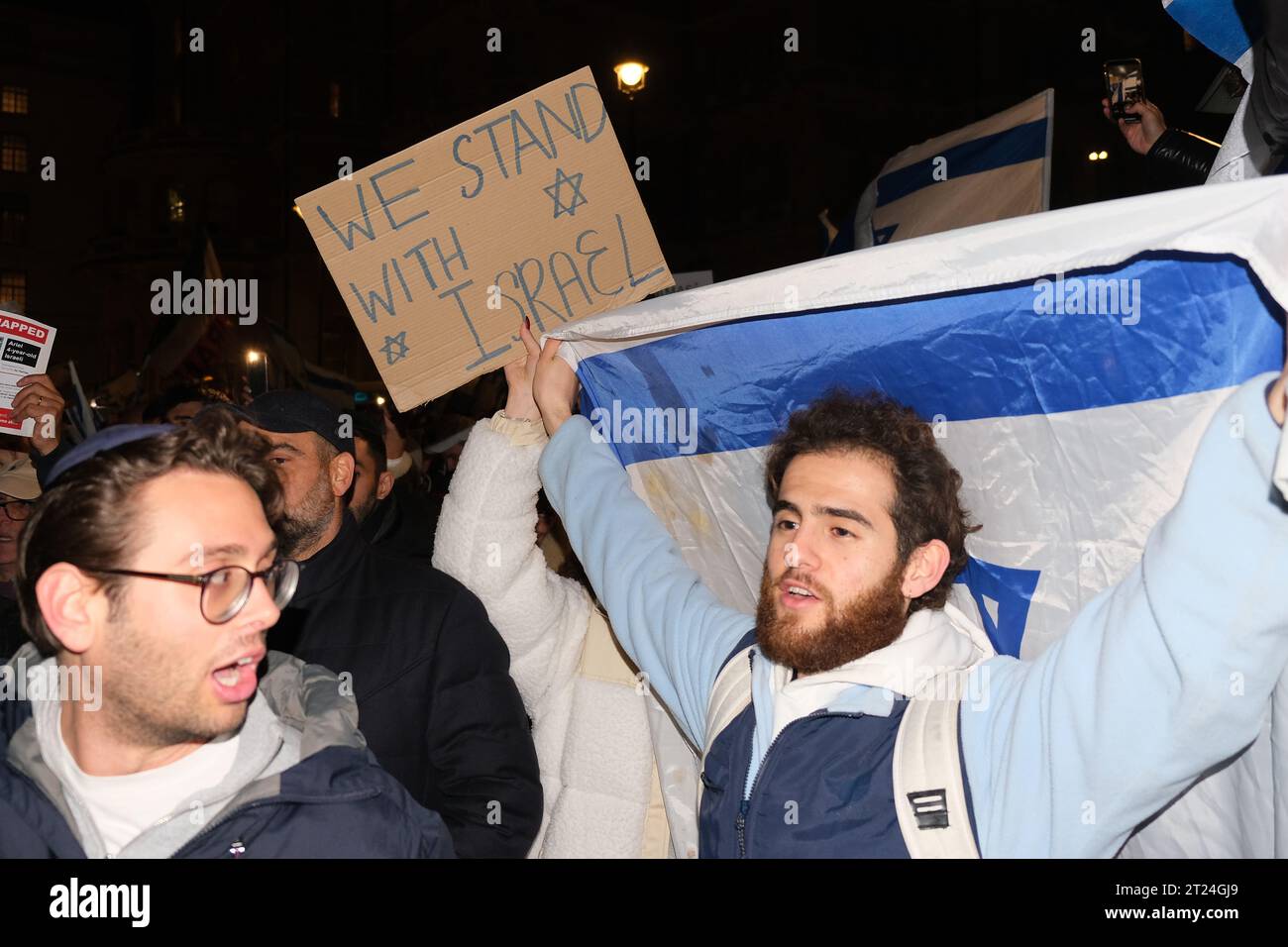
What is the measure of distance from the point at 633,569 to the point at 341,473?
1.03 meters

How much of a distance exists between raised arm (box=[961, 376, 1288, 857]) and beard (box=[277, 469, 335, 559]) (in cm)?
179

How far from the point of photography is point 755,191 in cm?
2834

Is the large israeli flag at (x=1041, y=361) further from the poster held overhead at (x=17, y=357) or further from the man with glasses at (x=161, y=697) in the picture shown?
the poster held overhead at (x=17, y=357)

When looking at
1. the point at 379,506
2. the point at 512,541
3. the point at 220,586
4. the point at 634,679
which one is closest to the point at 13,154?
the point at 379,506

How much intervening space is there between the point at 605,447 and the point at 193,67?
137 feet

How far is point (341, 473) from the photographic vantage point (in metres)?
3.27

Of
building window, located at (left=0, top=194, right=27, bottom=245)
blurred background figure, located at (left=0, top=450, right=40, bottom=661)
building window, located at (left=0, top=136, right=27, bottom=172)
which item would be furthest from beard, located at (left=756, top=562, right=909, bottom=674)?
building window, located at (left=0, top=136, right=27, bottom=172)

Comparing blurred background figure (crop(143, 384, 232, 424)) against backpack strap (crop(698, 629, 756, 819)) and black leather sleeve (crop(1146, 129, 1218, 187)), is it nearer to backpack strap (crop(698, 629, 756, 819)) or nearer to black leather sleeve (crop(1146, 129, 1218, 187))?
backpack strap (crop(698, 629, 756, 819))

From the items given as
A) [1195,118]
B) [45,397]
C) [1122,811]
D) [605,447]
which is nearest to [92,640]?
[605,447]

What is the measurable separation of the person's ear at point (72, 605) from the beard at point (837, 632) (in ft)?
3.99

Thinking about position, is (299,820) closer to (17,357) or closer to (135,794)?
(135,794)

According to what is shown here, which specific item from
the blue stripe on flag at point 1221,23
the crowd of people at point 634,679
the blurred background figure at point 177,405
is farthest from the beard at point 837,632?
the blurred background figure at point 177,405

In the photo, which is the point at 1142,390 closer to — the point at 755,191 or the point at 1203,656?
the point at 1203,656

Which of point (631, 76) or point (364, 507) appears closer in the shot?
point (364, 507)
